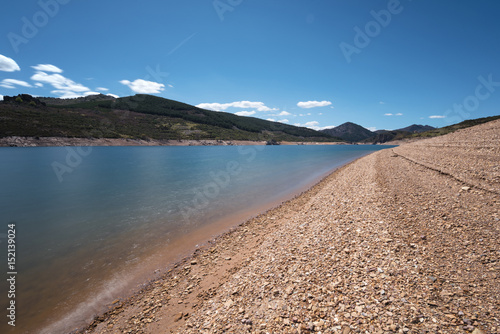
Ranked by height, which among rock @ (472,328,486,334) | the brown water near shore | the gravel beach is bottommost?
the brown water near shore

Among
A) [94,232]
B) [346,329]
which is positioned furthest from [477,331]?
[94,232]

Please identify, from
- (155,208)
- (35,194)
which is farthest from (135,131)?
(155,208)

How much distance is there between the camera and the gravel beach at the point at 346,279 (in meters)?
4.04

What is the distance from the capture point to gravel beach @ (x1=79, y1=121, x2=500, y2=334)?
4.04 m

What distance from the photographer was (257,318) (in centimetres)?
461

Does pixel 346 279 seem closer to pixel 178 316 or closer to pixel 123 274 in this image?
pixel 178 316

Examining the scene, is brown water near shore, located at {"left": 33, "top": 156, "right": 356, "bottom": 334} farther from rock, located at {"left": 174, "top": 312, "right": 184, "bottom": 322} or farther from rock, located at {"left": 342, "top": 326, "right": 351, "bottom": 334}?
rock, located at {"left": 342, "top": 326, "right": 351, "bottom": 334}

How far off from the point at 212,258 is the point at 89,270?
5.01m

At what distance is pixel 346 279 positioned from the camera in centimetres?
518

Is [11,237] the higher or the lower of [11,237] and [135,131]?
the lower

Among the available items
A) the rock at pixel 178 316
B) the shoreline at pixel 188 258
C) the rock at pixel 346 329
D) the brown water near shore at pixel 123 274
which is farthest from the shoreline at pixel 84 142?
the rock at pixel 346 329

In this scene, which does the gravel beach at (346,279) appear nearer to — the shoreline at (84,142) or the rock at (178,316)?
the rock at (178,316)

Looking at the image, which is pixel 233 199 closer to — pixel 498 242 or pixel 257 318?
pixel 257 318

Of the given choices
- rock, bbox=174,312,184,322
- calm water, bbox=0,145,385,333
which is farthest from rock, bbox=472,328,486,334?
calm water, bbox=0,145,385,333
